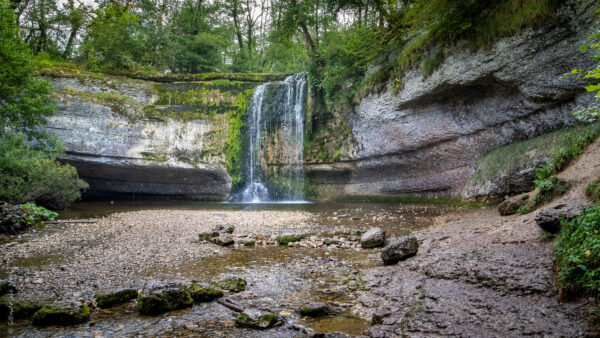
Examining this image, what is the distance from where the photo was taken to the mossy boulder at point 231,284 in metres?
3.77

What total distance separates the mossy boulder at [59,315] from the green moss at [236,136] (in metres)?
15.1

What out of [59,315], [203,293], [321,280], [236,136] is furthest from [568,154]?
[236,136]

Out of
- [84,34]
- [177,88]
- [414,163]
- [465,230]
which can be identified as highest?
[84,34]

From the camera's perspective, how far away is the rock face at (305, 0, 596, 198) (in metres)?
8.22

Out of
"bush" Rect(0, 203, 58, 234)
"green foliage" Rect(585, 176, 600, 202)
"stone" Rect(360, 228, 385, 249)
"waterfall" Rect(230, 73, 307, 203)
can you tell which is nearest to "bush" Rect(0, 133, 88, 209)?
"bush" Rect(0, 203, 58, 234)

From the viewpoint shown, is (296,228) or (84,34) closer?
(296,228)

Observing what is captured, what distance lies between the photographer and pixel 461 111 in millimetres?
11594

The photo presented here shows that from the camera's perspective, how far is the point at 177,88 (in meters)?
18.0

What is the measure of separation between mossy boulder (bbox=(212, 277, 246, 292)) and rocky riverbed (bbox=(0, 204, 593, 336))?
139mm

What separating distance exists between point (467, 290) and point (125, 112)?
692 inches

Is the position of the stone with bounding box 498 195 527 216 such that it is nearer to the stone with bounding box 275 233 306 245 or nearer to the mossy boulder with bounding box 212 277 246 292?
the stone with bounding box 275 233 306 245

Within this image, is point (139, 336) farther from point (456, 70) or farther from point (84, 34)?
point (84, 34)

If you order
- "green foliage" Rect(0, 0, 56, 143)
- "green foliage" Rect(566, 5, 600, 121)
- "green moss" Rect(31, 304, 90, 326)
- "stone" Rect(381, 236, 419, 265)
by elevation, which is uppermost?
"green foliage" Rect(0, 0, 56, 143)

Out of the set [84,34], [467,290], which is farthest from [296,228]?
[84,34]
